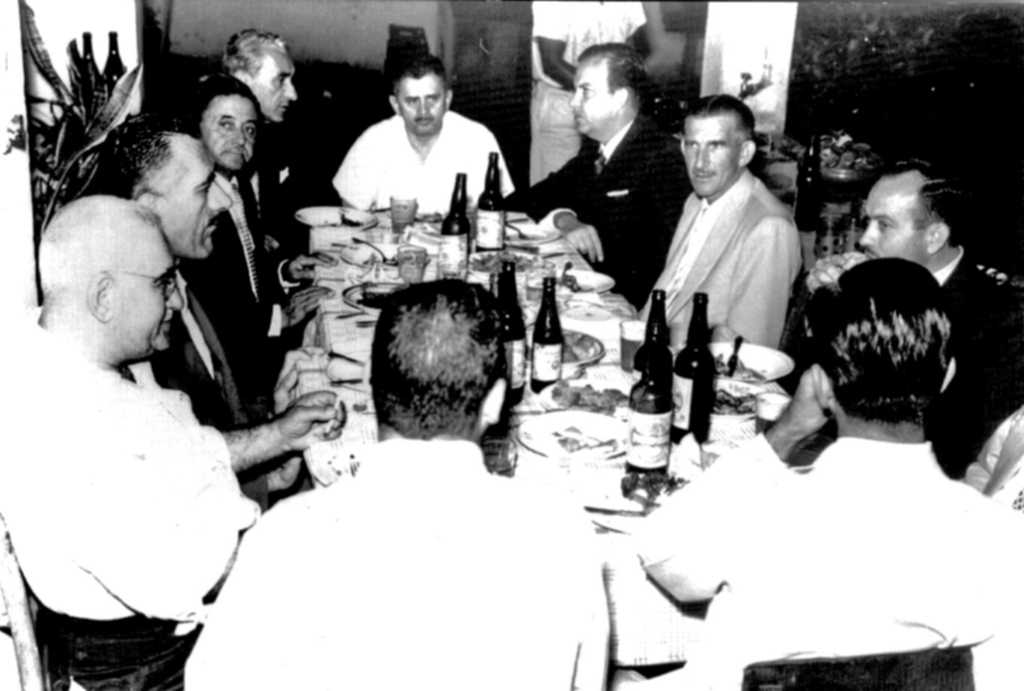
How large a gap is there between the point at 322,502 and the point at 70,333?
71 cm

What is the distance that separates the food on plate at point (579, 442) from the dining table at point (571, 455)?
2 cm

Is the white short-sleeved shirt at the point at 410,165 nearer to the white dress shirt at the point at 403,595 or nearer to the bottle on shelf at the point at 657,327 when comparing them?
the bottle on shelf at the point at 657,327

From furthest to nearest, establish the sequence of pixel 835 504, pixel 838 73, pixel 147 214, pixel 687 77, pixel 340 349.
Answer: pixel 687 77
pixel 838 73
pixel 340 349
pixel 147 214
pixel 835 504

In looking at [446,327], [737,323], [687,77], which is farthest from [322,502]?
[687,77]

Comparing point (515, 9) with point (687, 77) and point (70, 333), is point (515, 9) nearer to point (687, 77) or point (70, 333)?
point (687, 77)

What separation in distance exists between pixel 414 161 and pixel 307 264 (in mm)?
1427

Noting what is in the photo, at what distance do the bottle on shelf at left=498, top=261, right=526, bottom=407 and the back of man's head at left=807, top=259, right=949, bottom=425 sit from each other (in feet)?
2.49

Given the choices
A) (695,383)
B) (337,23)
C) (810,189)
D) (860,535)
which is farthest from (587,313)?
(337,23)

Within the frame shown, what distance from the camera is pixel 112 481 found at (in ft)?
4.96

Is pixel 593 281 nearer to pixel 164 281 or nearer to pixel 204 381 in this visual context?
pixel 204 381

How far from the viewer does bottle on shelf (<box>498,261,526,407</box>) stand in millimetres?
2152

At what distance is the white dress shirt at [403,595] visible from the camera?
1146mm

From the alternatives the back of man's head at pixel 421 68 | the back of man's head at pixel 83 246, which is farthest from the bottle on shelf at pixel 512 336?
the back of man's head at pixel 421 68

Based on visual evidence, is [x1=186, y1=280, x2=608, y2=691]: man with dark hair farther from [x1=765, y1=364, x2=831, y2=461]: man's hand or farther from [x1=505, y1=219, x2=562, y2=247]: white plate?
[x1=505, y1=219, x2=562, y2=247]: white plate
